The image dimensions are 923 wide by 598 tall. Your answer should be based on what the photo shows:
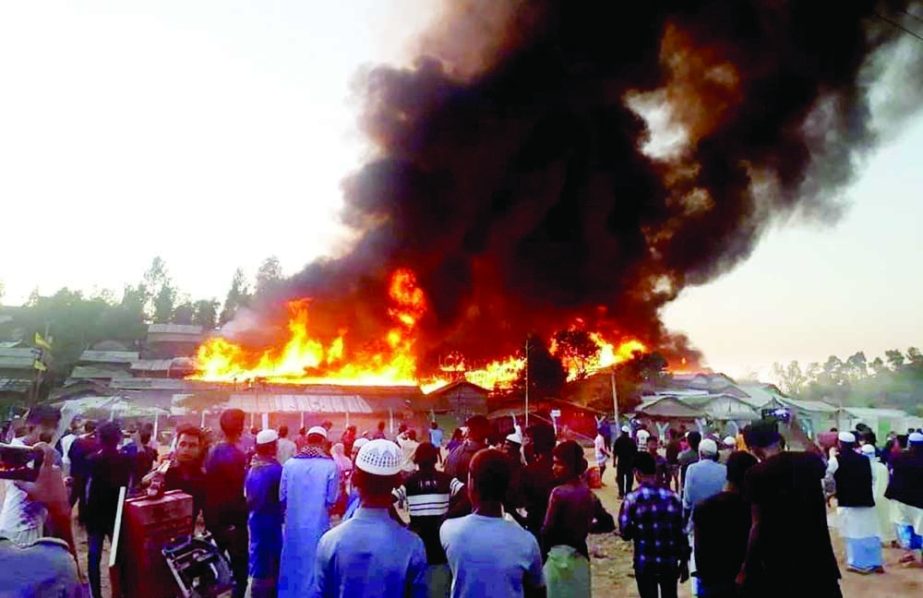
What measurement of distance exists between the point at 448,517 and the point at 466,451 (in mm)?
1263

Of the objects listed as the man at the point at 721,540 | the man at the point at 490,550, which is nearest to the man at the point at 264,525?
the man at the point at 490,550

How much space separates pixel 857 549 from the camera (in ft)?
31.6

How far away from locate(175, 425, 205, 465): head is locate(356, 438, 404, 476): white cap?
3.99 m

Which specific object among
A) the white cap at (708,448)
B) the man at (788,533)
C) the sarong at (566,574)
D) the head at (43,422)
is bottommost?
the sarong at (566,574)

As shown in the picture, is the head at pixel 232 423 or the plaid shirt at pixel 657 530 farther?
the head at pixel 232 423

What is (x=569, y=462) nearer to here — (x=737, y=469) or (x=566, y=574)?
(x=566, y=574)

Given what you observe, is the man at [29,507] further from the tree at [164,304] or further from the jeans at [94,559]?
the tree at [164,304]

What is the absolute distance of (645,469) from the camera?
5.75 meters

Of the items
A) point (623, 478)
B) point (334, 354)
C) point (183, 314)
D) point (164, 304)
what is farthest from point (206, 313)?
point (623, 478)

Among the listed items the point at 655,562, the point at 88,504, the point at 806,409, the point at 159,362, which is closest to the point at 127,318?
the point at 159,362

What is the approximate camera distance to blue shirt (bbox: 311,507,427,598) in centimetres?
302

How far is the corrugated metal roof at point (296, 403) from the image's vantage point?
29.3 m

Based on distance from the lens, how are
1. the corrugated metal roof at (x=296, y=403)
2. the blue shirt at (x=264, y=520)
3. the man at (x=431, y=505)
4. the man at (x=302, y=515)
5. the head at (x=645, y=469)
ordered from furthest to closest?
the corrugated metal roof at (x=296, y=403) < the blue shirt at (x=264, y=520) < the man at (x=302, y=515) < the head at (x=645, y=469) < the man at (x=431, y=505)

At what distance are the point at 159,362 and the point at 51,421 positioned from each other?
2013 inches
